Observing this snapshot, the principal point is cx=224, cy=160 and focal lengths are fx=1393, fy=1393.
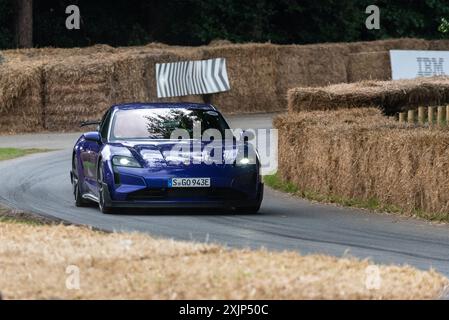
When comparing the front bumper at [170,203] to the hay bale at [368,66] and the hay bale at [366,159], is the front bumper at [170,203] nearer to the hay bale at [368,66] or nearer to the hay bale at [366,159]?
the hay bale at [366,159]

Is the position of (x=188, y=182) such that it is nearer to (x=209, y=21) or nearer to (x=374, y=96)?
(x=374, y=96)

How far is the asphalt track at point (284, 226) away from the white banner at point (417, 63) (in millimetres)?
27935

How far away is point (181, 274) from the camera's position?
8.52 m

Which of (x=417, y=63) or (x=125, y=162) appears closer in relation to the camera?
(x=125, y=162)

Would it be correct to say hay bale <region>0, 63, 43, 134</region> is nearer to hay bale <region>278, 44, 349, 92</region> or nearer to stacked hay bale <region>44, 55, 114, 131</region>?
stacked hay bale <region>44, 55, 114, 131</region>

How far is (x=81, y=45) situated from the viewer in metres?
51.2

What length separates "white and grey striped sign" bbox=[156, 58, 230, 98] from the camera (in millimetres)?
40438

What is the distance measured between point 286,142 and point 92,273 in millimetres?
12815

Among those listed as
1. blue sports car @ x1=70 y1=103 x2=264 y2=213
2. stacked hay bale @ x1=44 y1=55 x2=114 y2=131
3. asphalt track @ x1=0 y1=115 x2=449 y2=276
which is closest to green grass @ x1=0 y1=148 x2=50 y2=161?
asphalt track @ x1=0 y1=115 x2=449 y2=276

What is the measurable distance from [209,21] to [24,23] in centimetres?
841

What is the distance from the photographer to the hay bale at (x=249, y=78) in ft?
143

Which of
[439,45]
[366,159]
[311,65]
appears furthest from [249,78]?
[366,159]

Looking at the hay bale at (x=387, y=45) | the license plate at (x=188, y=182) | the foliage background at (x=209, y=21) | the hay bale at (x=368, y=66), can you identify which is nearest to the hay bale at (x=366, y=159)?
the license plate at (x=188, y=182)

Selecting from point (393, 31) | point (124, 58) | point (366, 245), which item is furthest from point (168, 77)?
point (366, 245)
